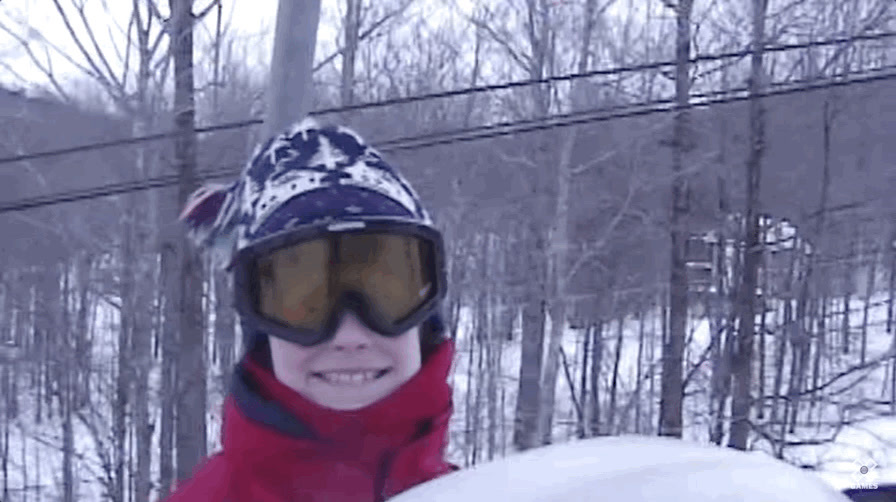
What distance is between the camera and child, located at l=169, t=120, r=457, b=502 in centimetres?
116

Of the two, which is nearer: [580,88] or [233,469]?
[233,469]

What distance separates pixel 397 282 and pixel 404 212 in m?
0.07

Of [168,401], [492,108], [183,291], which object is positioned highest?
[492,108]

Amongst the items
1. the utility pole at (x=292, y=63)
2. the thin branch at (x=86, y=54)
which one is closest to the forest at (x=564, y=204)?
the thin branch at (x=86, y=54)

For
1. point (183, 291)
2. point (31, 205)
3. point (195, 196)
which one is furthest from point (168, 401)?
point (195, 196)

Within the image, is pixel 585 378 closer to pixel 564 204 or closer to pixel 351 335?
pixel 564 204

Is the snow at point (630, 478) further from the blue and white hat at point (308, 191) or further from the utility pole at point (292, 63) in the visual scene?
the utility pole at point (292, 63)

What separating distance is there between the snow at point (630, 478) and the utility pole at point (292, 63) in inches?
71.2

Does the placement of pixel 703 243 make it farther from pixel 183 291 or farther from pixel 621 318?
pixel 183 291

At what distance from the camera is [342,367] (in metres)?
1.18

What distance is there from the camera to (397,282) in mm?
1222

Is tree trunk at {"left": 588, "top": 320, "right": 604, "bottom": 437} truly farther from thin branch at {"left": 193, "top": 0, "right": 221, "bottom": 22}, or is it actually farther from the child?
the child

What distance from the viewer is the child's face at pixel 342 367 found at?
117 cm

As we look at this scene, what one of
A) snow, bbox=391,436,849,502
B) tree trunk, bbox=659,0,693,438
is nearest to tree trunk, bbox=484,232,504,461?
tree trunk, bbox=659,0,693,438
